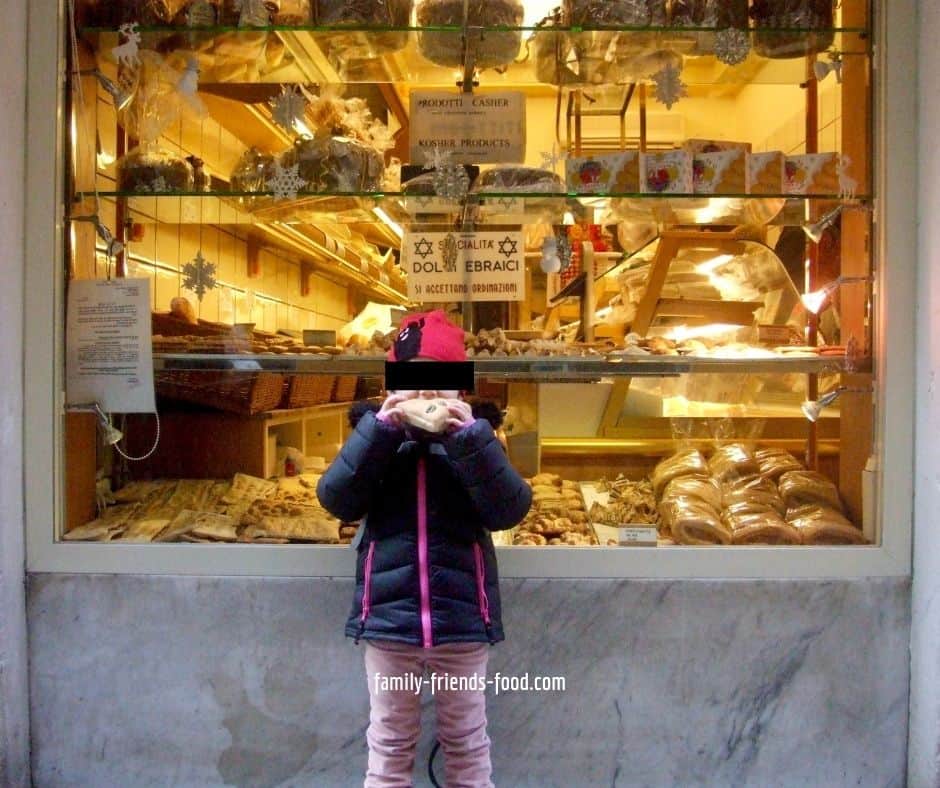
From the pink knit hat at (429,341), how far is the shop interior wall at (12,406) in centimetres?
105

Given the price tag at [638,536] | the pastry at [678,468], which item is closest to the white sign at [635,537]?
the price tag at [638,536]

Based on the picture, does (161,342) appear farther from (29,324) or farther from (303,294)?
(303,294)

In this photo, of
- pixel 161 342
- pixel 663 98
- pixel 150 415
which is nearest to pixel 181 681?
pixel 150 415

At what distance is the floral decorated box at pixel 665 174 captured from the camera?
2055 millimetres

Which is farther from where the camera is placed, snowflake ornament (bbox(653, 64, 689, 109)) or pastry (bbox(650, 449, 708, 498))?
pastry (bbox(650, 449, 708, 498))

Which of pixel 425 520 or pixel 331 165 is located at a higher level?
pixel 331 165

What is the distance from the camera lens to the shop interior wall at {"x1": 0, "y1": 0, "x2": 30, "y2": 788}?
1.80 meters

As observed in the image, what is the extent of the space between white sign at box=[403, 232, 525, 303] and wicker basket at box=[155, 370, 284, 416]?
54 cm

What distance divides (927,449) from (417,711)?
1.41 m

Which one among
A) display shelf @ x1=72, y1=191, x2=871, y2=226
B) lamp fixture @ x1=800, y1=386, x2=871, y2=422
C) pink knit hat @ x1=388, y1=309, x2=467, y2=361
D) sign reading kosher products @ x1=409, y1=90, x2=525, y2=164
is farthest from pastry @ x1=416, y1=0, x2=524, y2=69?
lamp fixture @ x1=800, y1=386, x2=871, y2=422

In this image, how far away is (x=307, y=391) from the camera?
88.7 inches

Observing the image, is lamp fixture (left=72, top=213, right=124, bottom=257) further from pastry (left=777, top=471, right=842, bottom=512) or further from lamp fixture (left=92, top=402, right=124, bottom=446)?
pastry (left=777, top=471, right=842, bottom=512)

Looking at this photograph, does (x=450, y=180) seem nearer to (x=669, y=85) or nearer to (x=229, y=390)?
(x=669, y=85)

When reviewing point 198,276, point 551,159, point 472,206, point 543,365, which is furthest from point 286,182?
point 543,365
